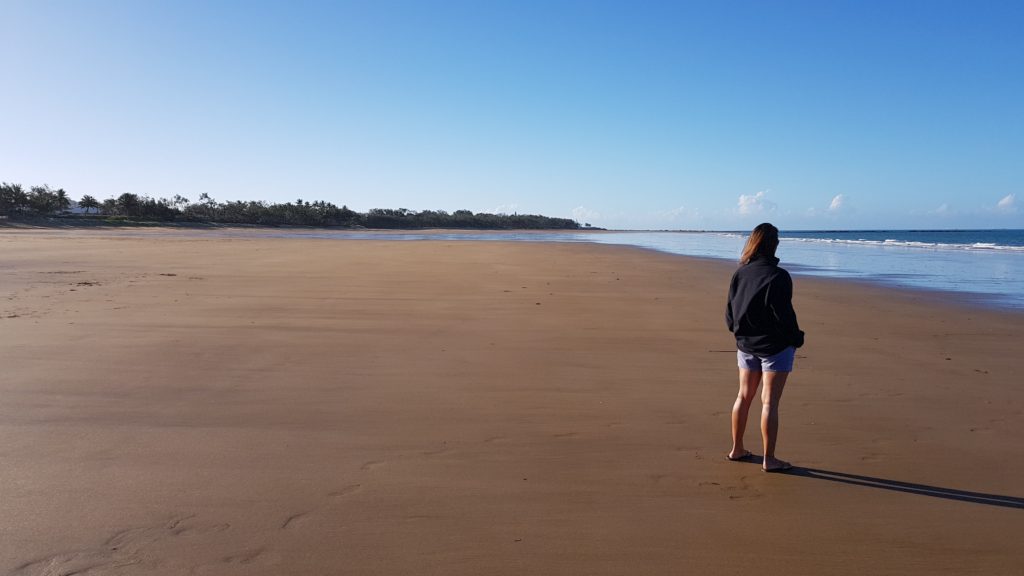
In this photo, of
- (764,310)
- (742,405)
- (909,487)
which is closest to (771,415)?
(742,405)

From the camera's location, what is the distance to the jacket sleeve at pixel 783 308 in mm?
3969

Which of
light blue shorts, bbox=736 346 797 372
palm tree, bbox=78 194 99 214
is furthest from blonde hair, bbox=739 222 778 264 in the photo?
palm tree, bbox=78 194 99 214

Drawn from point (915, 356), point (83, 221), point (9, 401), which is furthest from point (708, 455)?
point (83, 221)

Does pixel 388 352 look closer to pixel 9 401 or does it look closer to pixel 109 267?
pixel 9 401

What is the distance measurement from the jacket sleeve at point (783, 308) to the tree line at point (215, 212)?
7866cm

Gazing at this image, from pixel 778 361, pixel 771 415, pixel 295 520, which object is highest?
pixel 778 361

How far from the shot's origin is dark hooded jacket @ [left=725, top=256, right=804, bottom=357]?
398 centimetres

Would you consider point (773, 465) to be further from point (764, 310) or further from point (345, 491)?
→ point (345, 491)

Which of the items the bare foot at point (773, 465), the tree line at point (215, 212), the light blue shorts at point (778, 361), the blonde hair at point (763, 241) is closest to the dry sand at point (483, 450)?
the bare foot at point (773, 465)

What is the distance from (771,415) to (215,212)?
94.8 meters

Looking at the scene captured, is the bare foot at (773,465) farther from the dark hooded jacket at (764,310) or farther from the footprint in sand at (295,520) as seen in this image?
the footprint in sand at (295,520)

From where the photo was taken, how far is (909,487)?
153 inches

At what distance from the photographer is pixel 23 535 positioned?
3.10 meters

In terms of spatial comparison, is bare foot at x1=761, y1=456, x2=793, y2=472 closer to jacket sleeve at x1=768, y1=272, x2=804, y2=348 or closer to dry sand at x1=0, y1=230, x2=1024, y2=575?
Answer: dry sand at x1=0, y1=230, x2=1024, y2=575
